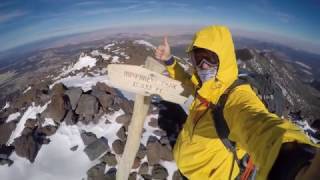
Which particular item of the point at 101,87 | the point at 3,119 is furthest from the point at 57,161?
the point at 3,119

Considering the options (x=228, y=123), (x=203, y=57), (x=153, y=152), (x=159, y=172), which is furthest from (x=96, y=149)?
(x=228, y=123)

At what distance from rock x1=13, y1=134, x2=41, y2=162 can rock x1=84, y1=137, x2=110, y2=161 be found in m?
1.25

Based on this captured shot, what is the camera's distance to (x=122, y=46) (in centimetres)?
1953

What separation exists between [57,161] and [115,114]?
6.85 ft

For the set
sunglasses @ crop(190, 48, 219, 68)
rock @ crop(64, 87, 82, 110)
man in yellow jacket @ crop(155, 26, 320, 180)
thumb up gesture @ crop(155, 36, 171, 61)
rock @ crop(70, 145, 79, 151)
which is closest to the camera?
man in yellow jacket @ crop(155, 26, 320, 180)

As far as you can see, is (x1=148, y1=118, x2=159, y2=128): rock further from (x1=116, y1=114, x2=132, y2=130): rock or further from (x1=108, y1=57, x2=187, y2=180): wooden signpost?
(x1=108, y1=57, x2=187, y2=180): wooden signpost

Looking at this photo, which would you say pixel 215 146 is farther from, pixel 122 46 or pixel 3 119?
pixel 122 46

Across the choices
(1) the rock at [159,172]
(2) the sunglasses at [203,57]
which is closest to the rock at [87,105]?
(1) the rock at [159,172]

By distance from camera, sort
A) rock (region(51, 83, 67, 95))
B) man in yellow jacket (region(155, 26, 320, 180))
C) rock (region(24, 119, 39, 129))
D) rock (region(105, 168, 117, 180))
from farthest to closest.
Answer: rock (region(51, 83, 67, 95)) → rock (region(24, 119, 39, 129)) → rock (region(105, 168, 117, 180)) → man in yellow jacket (region(155, 26, 320, 180))

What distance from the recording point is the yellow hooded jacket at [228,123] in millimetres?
1735

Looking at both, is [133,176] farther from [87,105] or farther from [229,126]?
[229,126]

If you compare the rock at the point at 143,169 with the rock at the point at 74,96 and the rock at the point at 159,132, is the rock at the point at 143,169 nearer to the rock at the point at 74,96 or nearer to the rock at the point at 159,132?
the rock at the point at 159,132

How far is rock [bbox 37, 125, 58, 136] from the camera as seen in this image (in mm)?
7672

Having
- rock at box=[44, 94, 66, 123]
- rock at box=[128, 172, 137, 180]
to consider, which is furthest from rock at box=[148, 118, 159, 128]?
rock at box=[44, 94, 66, 123]
